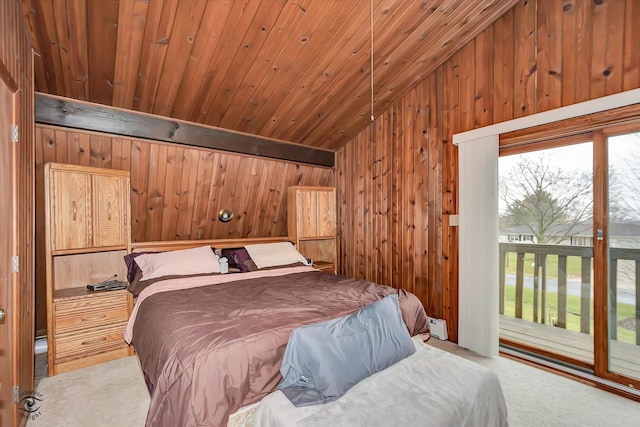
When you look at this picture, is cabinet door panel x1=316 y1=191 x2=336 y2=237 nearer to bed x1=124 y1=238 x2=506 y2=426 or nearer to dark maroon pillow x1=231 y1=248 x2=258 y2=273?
dark maroon pillow x1=231 y1=248 x2=258 y2=273

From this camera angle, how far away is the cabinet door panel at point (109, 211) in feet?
8.86

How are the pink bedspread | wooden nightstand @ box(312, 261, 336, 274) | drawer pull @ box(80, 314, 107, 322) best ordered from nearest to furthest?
the pink bedspread
drawer pull @ box(80, 314, 107, 322)
wooden nightstand @ box(312, 261, 336, 274)

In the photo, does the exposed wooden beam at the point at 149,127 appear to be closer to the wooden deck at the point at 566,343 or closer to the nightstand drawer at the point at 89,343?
the nightstand drawer at the point at 89,343

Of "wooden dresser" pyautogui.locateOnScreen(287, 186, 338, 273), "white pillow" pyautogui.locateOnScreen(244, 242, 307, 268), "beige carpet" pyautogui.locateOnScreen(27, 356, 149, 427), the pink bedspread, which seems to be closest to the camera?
the pink bedspread

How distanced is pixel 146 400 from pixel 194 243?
5.68 ft

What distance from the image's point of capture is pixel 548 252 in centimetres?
276

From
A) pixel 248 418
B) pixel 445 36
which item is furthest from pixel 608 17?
pixel 248 418

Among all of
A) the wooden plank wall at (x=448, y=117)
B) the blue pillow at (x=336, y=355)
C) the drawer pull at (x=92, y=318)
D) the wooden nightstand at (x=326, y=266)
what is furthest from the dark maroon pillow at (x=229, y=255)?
the blue pillow at (x=336, y=355)

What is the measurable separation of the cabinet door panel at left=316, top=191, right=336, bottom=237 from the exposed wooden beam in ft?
2.26

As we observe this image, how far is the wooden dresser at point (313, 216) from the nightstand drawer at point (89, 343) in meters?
2.13

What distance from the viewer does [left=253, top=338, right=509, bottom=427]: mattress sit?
1230 mm

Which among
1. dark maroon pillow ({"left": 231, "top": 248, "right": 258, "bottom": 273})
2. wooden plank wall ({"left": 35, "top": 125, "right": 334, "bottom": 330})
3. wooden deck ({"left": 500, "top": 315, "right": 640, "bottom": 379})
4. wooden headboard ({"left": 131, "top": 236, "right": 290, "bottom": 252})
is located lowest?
wooden deck ({"left": 500, "top": 315, "right": 640, "bottom": 379})

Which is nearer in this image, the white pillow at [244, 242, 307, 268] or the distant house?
the distant house

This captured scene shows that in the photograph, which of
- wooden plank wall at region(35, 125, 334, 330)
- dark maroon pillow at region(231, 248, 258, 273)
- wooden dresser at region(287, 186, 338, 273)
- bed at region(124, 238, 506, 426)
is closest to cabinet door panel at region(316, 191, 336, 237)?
wooden dresser at region(287, 186, 338, 273)
